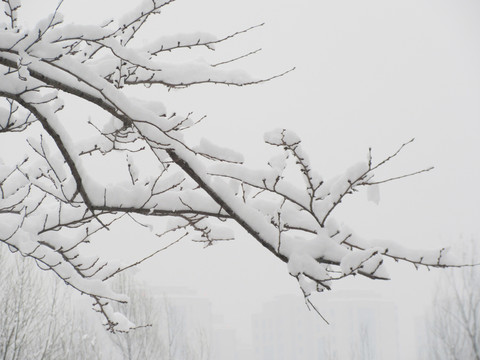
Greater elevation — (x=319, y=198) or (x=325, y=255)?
(x=319, y=198)

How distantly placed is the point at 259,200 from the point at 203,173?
12.7 inches

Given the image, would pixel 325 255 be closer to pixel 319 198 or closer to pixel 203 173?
pixel 319 198

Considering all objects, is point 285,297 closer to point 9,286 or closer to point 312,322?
point 312,322

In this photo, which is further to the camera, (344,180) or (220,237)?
(220,237)

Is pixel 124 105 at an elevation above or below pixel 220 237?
above

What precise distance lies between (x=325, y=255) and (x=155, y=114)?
0.79m

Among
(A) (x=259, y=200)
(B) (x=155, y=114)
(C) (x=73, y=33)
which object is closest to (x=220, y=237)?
(A) (x=259, y=200)

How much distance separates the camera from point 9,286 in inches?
393

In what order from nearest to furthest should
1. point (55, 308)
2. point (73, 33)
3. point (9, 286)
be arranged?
point (73, 33) < point (9, 286) < point (55, 308)

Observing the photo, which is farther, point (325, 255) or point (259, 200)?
point (259, 200)

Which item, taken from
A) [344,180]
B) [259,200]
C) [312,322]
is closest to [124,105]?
[259,200]

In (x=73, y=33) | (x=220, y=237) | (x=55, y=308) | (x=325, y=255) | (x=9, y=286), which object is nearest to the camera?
(x=73, y=33)

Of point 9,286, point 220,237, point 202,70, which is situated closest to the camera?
Result: point 202,70

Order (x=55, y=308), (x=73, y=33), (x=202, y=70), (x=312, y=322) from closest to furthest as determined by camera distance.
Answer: (x=73, y=33), (x=202, y=70), (x=55, y=308), (x=312, y=322)
